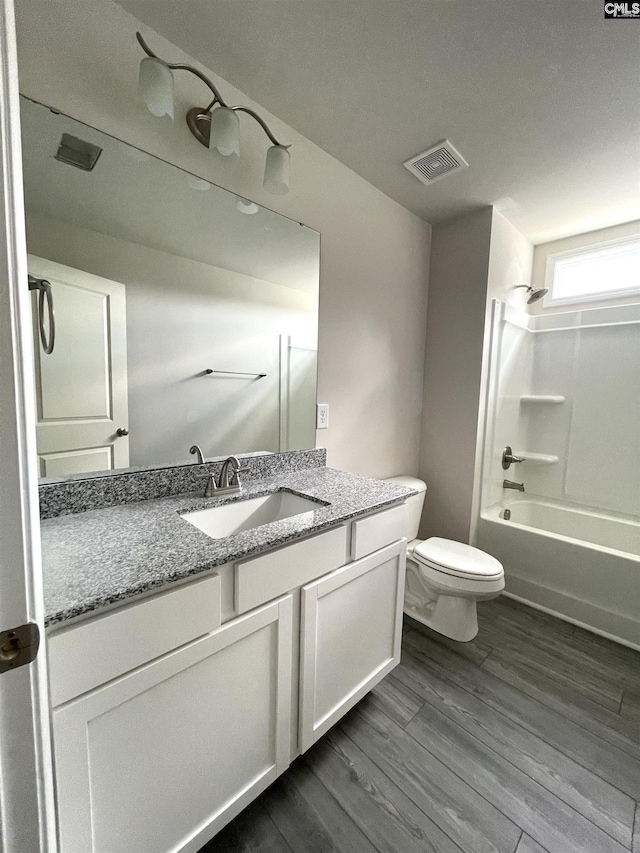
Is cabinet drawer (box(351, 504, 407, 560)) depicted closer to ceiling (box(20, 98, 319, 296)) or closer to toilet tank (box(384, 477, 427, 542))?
toilet tank (box(384, 477, 427, 542))

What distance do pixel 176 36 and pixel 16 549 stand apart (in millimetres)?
1618

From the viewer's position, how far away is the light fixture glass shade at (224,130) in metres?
1.12

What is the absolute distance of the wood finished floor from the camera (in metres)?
0.98

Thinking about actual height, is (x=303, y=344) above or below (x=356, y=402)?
above

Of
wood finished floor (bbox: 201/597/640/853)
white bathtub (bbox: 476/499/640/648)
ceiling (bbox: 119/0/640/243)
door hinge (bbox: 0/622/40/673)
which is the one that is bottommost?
wood finished floor (bbox: 201/597/640/853)

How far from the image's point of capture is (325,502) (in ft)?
3.99

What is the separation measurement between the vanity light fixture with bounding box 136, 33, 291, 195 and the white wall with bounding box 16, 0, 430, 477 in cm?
6

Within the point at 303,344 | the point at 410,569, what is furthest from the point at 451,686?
the point at 303,344

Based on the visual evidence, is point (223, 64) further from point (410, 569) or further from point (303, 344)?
point (410, 569)

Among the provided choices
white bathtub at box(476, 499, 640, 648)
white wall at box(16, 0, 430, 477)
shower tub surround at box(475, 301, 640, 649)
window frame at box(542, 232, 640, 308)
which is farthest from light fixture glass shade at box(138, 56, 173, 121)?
window frame at box(542, 232, 640, 308)

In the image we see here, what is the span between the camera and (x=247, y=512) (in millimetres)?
1295

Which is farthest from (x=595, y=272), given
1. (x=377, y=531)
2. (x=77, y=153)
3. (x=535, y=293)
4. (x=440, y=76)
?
(x=77, y=153)

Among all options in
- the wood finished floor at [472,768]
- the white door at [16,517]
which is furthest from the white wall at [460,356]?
the white door at [16,517]

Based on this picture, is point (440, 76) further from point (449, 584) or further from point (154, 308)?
point (449, 584)
